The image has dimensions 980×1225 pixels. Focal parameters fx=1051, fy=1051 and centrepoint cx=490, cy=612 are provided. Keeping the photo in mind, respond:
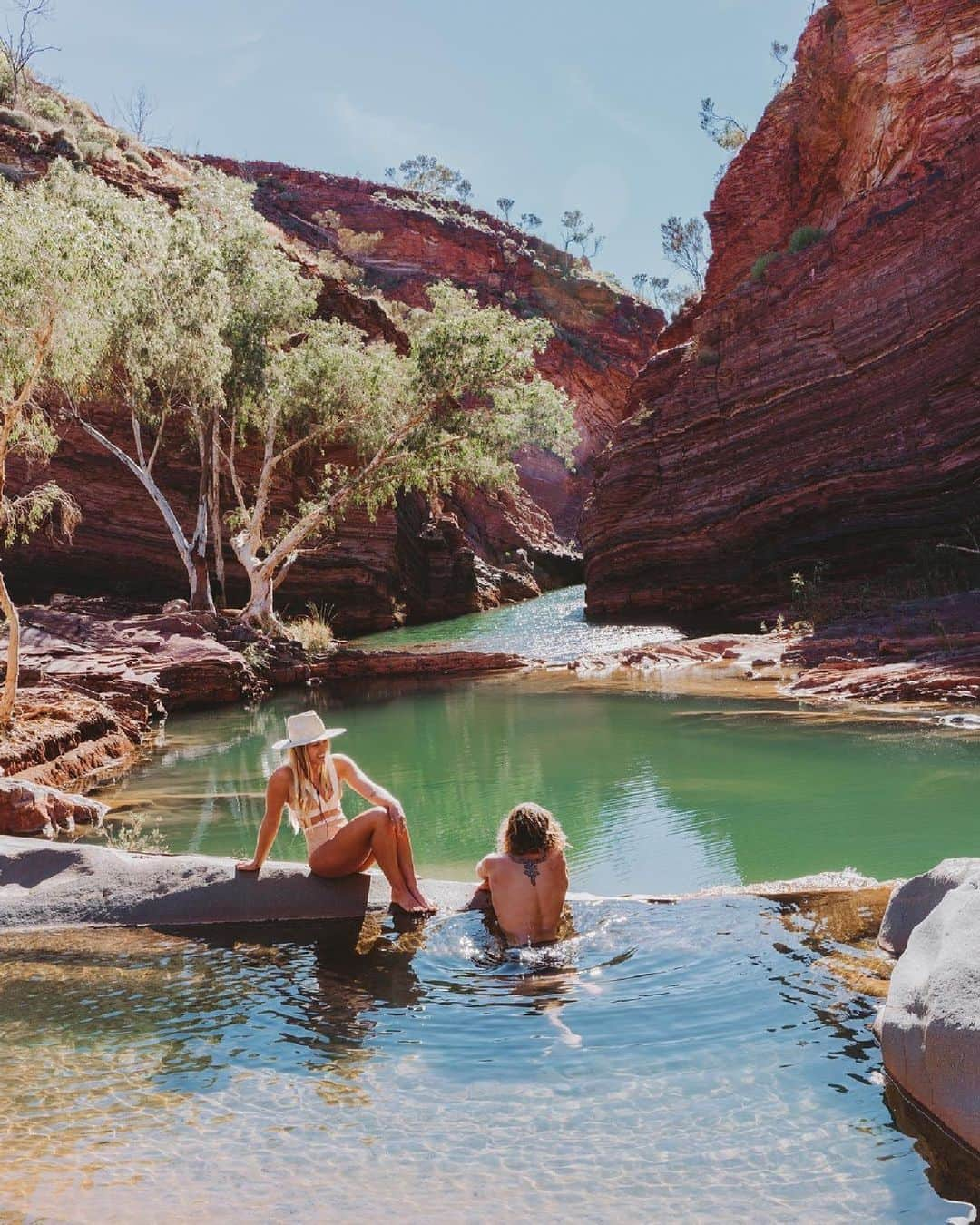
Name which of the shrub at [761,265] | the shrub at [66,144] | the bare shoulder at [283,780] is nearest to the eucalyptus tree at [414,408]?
the shrub at [761,265]

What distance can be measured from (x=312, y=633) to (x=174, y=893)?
719 inches

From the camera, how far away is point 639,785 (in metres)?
10.3

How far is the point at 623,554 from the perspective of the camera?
28.1 metres

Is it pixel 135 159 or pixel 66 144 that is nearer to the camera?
pixel 66 144

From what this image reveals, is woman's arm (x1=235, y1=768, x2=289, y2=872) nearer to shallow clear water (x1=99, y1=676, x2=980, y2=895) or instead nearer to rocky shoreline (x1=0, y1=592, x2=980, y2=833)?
shallow clear water (x1=99, y1=676, x2=980, y2=895)

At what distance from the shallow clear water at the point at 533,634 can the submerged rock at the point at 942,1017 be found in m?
17.0

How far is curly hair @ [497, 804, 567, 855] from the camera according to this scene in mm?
5121

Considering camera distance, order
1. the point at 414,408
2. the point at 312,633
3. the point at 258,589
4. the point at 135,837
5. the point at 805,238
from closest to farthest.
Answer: the point at 135,837 < the point at 414,408 < the point at 258,589 < the point at 312,633 < the point at 805,238

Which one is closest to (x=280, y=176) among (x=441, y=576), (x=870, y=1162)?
(x=441, y=576)

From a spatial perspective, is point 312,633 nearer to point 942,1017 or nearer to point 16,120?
point 16,120

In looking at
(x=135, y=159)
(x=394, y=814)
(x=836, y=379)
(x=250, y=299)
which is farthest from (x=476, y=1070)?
(x=135, y=159)

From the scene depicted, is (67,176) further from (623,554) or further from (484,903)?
(484,903)

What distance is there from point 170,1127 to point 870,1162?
2.26 metres

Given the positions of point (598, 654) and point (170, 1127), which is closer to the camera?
point (170, 1127)
